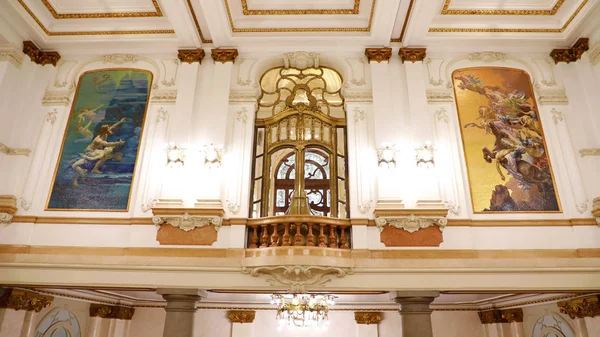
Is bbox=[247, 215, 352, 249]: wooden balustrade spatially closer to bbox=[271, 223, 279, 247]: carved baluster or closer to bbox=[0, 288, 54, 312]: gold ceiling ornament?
bbox=[271, 223, 279, 247]: carved baluster

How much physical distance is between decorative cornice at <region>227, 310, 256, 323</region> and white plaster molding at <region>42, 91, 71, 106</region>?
6.54 metres

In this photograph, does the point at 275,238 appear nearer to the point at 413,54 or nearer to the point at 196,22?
the point at 196,22

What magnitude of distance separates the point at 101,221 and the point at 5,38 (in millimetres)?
4662

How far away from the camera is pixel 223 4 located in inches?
346

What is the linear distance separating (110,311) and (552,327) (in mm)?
10729

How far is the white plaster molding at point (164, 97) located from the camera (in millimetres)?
9398

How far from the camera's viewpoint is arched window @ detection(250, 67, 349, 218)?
8781 millimetres

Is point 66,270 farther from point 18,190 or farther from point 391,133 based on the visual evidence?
point 391,133

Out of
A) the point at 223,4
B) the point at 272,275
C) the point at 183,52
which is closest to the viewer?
the point at 272,275

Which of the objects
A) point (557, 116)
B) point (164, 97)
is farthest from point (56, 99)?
point (557, 116)

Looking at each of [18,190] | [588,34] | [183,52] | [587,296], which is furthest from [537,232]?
[18,190]

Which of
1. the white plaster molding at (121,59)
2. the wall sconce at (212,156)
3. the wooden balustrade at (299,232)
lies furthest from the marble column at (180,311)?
the white plaster molding at (121,59)

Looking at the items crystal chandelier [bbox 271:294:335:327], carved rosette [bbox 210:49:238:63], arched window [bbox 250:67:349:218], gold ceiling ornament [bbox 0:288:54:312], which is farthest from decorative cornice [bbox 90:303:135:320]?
carved rosette [bbox 210:49:238:63]

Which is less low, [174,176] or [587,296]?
[174,176]
